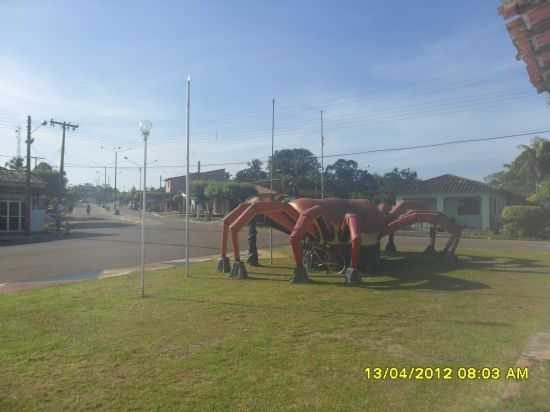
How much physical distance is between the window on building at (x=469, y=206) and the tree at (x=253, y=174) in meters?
34.5

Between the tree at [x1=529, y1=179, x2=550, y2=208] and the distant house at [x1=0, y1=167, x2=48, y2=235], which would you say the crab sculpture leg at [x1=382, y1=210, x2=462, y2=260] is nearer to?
the tree at [x1=529, y1=179, x2=550, y2=208]

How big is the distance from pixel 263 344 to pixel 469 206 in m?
33.2

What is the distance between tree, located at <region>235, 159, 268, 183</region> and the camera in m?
66.1

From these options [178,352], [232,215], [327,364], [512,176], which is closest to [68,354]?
[178,352]

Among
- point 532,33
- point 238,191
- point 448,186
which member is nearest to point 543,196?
point 448,186

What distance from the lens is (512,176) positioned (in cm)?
4369

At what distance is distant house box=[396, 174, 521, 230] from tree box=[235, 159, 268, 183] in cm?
3132

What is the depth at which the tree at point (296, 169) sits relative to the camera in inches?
1994

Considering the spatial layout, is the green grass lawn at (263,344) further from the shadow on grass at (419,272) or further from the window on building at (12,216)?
the window on building at (12,216)

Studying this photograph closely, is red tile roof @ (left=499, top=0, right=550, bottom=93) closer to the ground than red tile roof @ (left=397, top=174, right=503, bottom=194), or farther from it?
closer to the ground

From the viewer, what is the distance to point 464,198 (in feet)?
115

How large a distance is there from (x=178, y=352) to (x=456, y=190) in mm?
33298

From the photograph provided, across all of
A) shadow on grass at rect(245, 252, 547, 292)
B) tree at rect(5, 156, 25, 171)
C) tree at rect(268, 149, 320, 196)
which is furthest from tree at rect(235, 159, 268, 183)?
shadow on grass at rect(245, 252, 547, 292)

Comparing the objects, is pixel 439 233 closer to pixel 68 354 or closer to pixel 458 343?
pixel 458 343
